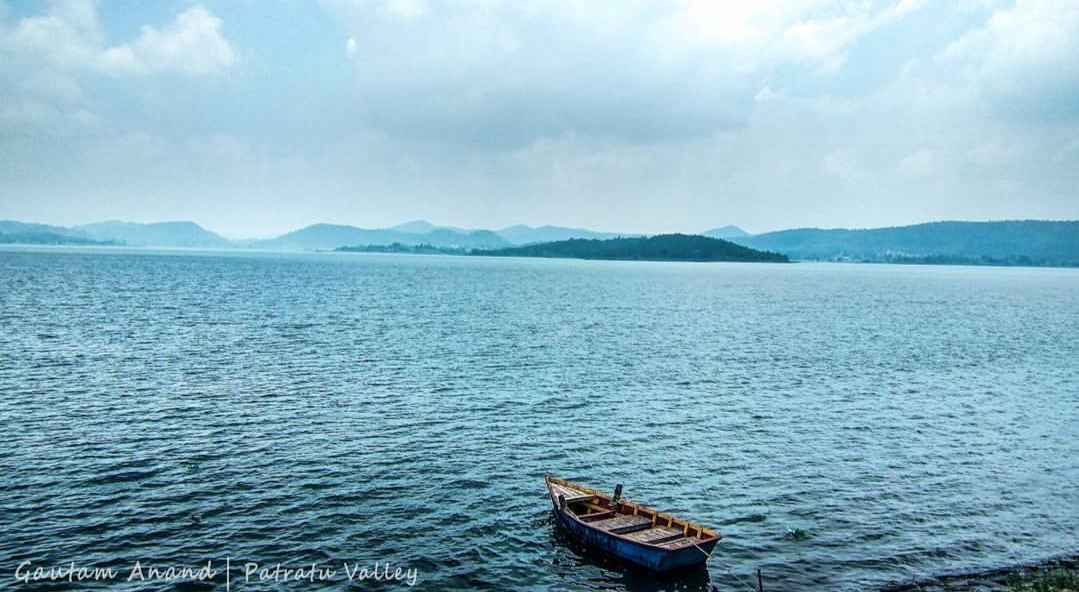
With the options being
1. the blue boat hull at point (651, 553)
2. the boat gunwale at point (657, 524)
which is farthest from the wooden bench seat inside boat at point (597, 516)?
the blue boat hull at point (651, 553)

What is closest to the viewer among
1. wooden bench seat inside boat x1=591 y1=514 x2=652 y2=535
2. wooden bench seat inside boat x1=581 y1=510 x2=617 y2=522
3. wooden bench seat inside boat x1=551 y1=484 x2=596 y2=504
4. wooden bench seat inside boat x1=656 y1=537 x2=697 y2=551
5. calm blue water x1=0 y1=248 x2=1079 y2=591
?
wooden bench seat inside boat x1=656 y1=537 x2=697 y2=551

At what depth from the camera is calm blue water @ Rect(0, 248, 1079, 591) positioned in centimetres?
3130

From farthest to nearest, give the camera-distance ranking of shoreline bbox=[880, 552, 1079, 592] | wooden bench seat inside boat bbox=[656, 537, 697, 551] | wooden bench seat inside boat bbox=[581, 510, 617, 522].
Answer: wooden bench seat inside boat bbox=[581, 510, 617, 522] < wooden bench seat inside boat bbox=[656, 537, 697, 551] < shoreline bbox=[880, 552, 1079, 592]

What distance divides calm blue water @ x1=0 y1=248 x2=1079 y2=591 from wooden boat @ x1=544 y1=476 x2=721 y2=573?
3.04 ft

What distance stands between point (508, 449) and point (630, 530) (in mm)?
15310

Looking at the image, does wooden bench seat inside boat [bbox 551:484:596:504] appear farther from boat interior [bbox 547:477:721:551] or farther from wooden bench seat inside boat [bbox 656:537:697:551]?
wooden bench seat inside boat [bbox 656:537:697:551]

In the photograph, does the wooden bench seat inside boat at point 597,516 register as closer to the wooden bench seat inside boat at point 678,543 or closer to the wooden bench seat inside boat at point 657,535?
the wooden bench seat inside boat at point 657,535

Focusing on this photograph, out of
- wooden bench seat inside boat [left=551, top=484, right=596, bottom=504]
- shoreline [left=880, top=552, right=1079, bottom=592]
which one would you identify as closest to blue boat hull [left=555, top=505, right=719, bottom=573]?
wooden bench seat inside boat [left=551, top=484, right=596, bottom=504]

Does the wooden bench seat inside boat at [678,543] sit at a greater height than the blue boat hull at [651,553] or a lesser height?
greater

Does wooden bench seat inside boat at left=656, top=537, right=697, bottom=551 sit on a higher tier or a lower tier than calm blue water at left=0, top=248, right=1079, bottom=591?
higher

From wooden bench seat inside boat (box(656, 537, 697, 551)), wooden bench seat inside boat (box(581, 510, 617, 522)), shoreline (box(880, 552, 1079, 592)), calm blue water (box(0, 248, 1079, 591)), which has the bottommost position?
shoreline (box(880, 552, 1079, 592))

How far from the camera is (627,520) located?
1268 inches

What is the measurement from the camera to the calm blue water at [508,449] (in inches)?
1232

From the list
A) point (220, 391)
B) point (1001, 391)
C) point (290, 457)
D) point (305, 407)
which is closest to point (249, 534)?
point (290, 457)
